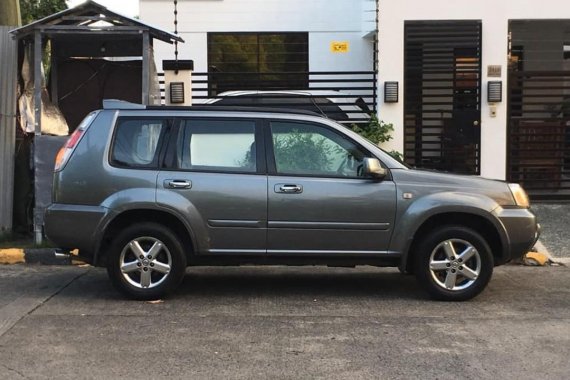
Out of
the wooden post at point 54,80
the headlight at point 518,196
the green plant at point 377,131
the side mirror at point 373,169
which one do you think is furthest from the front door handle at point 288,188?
the wooden post at point 54,80

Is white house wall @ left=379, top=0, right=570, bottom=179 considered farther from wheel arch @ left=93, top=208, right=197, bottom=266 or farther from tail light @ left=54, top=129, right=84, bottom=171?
tail light @ left=54, top=129, right=84, bottom=171

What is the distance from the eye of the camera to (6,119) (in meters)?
→ 9.24

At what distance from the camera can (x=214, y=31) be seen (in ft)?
47.1

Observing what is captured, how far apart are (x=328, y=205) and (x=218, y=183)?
1050 millimetres

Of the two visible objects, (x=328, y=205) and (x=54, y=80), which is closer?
(x=328, y=205)

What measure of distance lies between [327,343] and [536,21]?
8.53 metres

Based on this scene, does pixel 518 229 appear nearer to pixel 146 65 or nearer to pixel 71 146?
pixel 71 146

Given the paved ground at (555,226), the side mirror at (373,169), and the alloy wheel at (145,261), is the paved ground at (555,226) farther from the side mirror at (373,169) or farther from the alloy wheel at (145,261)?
the alloy wheel at (145,261)

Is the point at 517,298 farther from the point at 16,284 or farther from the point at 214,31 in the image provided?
the point at 214,31

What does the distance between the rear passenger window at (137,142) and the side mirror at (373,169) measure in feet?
6.43

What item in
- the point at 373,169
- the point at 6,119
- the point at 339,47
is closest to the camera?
the point at 373,169

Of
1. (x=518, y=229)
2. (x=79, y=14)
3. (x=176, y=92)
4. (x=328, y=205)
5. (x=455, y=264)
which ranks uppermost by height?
(x=79, y=14)

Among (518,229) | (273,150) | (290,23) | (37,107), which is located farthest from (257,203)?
(290,23)

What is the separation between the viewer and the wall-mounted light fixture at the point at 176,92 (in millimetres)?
10211
